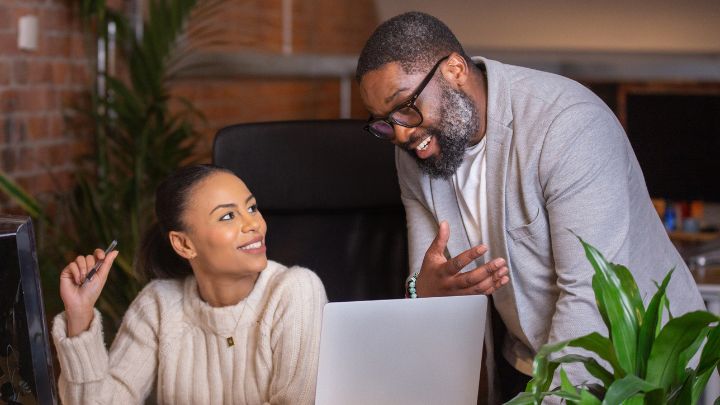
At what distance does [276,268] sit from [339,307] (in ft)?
2.09

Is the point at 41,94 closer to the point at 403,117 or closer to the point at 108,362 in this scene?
the point at 108,362

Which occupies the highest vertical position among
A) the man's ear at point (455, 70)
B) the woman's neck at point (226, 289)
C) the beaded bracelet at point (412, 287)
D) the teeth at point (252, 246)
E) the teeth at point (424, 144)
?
the man's ear at point (455, 70)

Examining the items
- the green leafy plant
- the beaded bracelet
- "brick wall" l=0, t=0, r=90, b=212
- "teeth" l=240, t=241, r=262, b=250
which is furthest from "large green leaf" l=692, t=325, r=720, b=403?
"brick wall" l=0, t=0, r=90, b=212

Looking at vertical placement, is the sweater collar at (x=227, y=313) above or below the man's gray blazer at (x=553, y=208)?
below

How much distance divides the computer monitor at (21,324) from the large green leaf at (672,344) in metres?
0.67

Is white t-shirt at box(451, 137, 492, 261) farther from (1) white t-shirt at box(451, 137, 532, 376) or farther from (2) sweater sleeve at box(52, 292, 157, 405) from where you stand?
(2) sweater sleeve at box(52, 292, 157, 405)

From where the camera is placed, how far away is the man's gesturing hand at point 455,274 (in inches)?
60.8

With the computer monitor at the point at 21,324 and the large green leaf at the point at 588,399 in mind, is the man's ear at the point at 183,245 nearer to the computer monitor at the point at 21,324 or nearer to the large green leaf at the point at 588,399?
the computer monitor at the point at 21,324

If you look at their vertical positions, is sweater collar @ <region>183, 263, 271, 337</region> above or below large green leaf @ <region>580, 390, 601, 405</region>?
below

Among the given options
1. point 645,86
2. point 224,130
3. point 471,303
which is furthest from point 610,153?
point 645,86

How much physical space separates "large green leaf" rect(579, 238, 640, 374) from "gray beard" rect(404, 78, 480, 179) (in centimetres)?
66

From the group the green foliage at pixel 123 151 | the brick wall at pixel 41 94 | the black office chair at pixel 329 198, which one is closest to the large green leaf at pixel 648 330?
the black office chair at pixel 329 198

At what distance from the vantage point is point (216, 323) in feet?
5.78

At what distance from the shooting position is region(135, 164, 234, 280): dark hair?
1.78m
